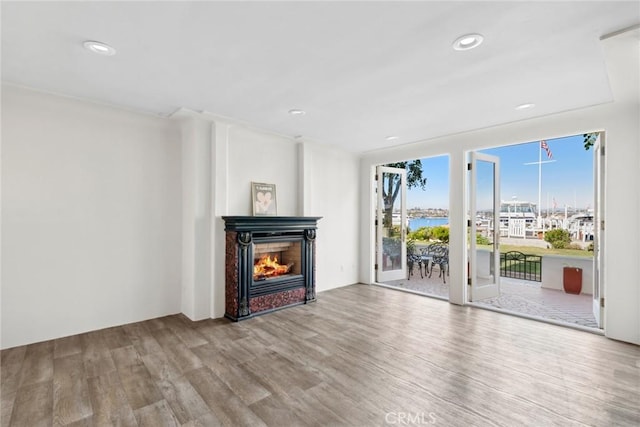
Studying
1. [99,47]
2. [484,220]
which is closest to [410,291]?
[484,220]

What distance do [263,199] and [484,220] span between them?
3.86m

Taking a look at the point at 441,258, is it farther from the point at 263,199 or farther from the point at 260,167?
the point at 260,167

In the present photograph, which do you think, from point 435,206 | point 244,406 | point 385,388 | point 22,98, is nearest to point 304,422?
point 244,406

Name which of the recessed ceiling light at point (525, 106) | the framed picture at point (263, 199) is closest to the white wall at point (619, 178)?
the recessed ceiling light at point (525, 106)

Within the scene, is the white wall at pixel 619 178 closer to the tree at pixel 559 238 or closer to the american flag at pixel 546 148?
the tree at pixel 559 238

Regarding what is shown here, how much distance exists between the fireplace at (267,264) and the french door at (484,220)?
2523 millimetres

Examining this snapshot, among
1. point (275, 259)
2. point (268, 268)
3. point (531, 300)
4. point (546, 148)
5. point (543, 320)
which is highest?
point (546, 148)

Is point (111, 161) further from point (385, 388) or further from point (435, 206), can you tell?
point (435, 206)

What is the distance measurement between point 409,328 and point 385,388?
1.43m

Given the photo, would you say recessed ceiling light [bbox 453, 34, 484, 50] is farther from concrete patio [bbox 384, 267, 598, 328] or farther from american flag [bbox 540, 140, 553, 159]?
american flag [bbox 540, 140, 553, 159]

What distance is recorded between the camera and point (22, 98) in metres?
3.04

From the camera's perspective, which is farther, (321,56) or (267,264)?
(267,264)

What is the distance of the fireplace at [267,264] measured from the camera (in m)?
3.95

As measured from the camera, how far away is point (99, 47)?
2266mm
